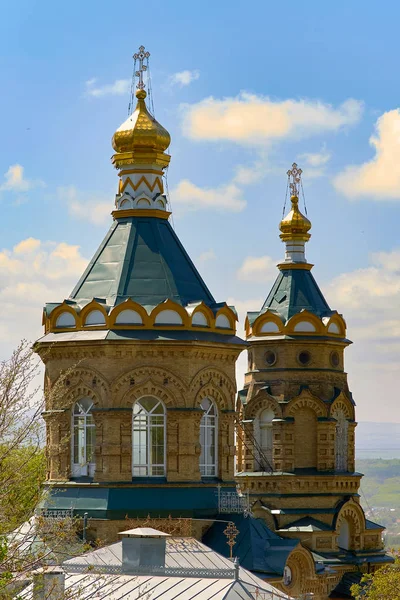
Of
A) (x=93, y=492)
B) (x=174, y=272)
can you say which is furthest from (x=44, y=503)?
(x=174, y=272)

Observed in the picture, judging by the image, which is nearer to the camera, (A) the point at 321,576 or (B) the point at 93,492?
(B) the point at 93,492

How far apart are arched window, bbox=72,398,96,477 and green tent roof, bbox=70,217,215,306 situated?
2.49m

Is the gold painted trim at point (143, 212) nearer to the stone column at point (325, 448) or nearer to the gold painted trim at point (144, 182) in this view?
the gold painted trim at point (144, 182)

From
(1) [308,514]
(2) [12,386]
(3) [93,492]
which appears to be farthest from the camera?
(1) [308,514]

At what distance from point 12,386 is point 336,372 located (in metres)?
24.7

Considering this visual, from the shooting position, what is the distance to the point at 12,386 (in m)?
24.3

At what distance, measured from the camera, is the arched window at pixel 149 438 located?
37.7 metres

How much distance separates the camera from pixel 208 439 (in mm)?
38906

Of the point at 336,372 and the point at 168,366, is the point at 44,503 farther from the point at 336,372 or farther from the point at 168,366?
the point at 336,372

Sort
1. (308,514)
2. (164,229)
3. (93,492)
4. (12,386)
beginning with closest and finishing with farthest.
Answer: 1. (12,386)
2. (93,492)
3. (164,229)
4. (308,514)

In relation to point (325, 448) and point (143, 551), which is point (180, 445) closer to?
point (143, 551)

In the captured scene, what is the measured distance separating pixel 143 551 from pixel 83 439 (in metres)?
6.75

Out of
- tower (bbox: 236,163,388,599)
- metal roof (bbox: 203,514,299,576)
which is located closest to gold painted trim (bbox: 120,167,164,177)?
metal roof (bbox: 203,514,299,576)

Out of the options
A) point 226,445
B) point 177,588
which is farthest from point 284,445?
point 177,588
